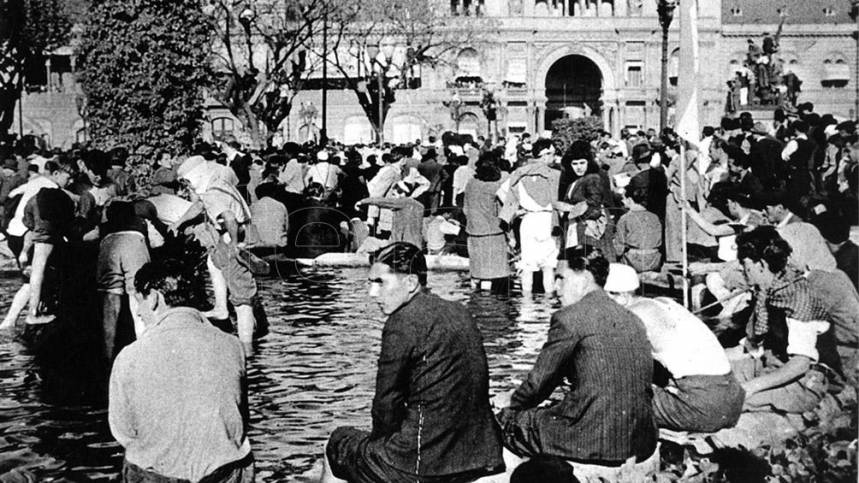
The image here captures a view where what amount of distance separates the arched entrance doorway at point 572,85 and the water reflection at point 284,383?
57261 millimetres

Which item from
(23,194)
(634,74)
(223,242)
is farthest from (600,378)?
(634,74)

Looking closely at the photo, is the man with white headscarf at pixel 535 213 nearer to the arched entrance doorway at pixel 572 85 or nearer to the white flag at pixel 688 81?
the white flag at pixel 688 81

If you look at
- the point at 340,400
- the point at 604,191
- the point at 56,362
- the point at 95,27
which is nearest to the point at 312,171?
the point at 95,27

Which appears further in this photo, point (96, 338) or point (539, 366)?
point (96, 338)

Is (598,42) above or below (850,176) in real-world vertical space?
above

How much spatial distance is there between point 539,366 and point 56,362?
5.96m

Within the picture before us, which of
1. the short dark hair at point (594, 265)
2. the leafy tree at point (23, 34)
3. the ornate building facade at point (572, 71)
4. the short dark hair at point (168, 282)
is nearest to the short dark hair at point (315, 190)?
the short dark hair at point (594, 265)

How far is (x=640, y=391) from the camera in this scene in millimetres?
5816

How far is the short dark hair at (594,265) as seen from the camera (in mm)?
6176

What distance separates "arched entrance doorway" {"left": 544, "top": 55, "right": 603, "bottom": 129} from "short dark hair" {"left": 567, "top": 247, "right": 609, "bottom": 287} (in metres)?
64.5

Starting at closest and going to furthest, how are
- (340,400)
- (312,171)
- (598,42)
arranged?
1. (340,400)
2. (312,171)
3. (598,42)

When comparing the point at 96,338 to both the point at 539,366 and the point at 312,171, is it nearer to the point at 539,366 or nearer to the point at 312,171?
the point at 539,366

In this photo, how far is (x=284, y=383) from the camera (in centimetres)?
945

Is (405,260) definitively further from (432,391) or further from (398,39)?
(398,39)
